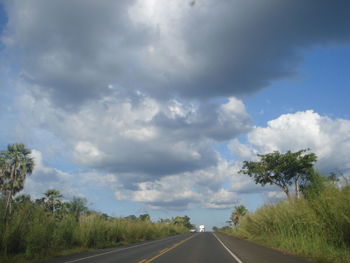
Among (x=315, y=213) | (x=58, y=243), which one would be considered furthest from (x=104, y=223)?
(x=315, y=213)

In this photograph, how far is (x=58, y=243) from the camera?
19656mm

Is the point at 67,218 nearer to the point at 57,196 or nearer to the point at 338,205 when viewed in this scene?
the point at 338,205

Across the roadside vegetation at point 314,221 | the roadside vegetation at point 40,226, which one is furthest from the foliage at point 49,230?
the roadside vegetation at point 314,221

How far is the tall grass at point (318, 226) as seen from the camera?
11.7 metres

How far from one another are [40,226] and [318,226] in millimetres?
13389

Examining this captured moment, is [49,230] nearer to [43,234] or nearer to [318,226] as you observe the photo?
[43,234]

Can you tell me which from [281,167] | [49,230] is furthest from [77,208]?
[281,167]

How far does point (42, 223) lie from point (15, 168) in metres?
25.6

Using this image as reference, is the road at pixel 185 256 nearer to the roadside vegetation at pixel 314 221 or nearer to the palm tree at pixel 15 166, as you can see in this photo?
the roadside vegetation at pixel 314 221

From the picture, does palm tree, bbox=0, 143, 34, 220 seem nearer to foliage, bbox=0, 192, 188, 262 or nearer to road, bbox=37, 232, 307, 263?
foliage, bbox=0, 192, 188, 262

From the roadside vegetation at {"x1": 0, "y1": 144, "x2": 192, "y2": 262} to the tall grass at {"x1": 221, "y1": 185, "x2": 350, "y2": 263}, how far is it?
12.8 metres

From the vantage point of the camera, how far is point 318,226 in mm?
14164

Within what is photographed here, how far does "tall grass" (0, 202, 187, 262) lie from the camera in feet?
48.7

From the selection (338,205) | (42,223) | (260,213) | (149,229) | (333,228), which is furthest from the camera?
(149,229)
